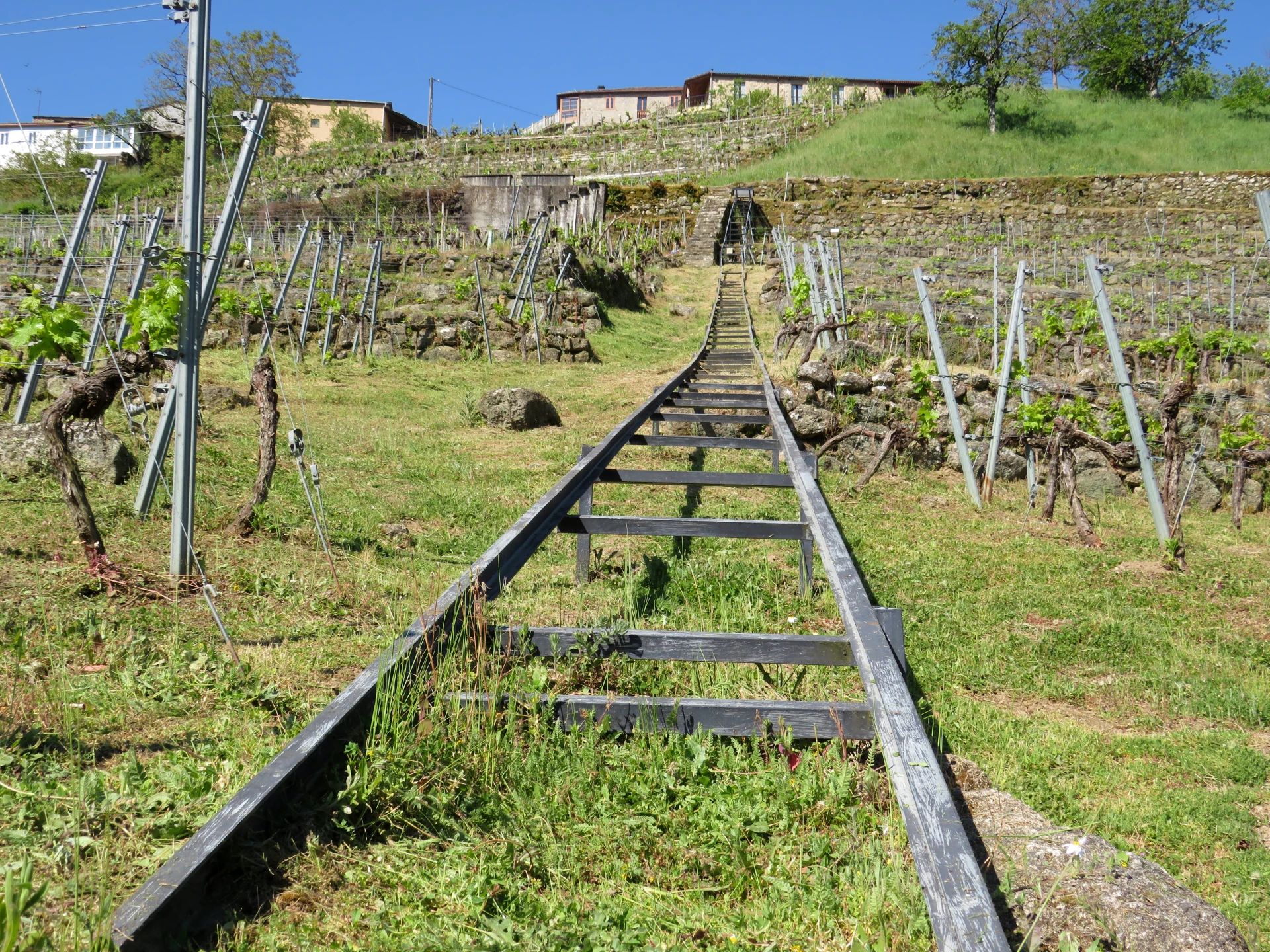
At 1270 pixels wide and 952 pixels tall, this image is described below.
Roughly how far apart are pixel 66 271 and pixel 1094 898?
9.41m

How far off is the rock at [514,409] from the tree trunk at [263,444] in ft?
16.1

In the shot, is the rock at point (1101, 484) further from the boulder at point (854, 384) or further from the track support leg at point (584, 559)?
the track support leg at point (584, 559)

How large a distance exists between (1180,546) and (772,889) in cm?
561

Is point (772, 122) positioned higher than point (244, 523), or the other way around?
point (772, 122)

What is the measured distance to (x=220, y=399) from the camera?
34.0 feet

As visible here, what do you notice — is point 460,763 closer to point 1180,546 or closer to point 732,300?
point 1180,546

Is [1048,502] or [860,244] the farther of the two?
[860,244]

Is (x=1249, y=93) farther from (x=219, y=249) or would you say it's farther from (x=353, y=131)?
(x=219, y=249)

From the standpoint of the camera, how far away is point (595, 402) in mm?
12711

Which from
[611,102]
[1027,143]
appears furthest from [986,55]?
[611,102]

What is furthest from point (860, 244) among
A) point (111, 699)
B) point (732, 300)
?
point (111, 699)

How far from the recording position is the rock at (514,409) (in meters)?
10.7

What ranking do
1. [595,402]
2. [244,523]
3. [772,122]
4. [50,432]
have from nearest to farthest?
[50,432], [244,523], [595,402], [772,122]

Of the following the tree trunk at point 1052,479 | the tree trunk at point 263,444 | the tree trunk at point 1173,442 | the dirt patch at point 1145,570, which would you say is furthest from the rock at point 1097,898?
the tree trunk at point 1052,479
